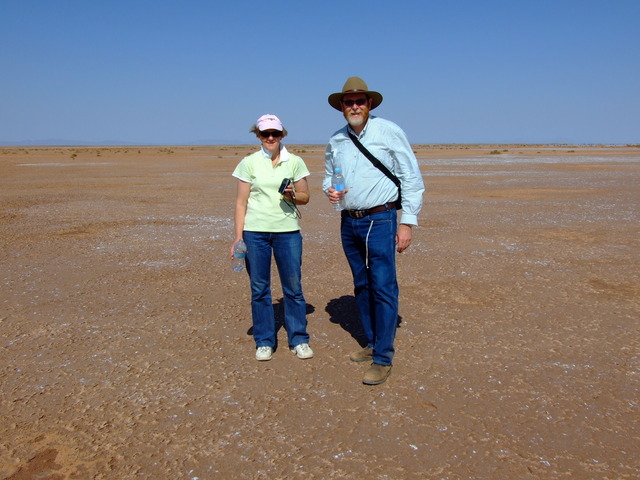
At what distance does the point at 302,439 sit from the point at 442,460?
805 mm

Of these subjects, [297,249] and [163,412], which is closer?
[163,412]

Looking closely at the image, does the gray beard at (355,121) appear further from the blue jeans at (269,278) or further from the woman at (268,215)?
the blue jeans at (269,278)

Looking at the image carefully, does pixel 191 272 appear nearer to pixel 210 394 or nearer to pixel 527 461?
pixel 210 394

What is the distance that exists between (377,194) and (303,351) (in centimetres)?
142

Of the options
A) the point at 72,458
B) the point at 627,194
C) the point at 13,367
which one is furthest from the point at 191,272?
the point at 627,194

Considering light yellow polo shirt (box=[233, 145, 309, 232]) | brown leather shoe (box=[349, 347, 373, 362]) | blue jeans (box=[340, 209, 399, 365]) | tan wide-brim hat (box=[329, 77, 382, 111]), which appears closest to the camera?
tan wide-brim hat (box=[329, 77, 382, 111])

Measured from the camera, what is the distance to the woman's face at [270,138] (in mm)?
4098

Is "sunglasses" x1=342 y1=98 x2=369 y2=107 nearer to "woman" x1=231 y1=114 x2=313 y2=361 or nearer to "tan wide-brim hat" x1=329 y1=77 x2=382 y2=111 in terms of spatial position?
"tan wide-brim hat" x1=329 y1=77 x2=382 y2=111

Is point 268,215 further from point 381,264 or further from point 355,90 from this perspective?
point 355,90

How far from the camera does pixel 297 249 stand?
169 inches

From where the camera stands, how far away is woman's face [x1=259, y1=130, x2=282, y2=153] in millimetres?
4098

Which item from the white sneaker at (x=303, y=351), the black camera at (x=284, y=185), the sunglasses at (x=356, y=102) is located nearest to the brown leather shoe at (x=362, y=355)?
the white sneaker at (x=303, y=351)

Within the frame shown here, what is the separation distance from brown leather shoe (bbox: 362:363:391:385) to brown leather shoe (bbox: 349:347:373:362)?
0.27m

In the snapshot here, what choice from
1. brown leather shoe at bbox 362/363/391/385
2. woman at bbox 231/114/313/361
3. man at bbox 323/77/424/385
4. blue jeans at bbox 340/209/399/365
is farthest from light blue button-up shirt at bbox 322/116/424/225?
brown leather shoe at bbox 362/363/391/385
